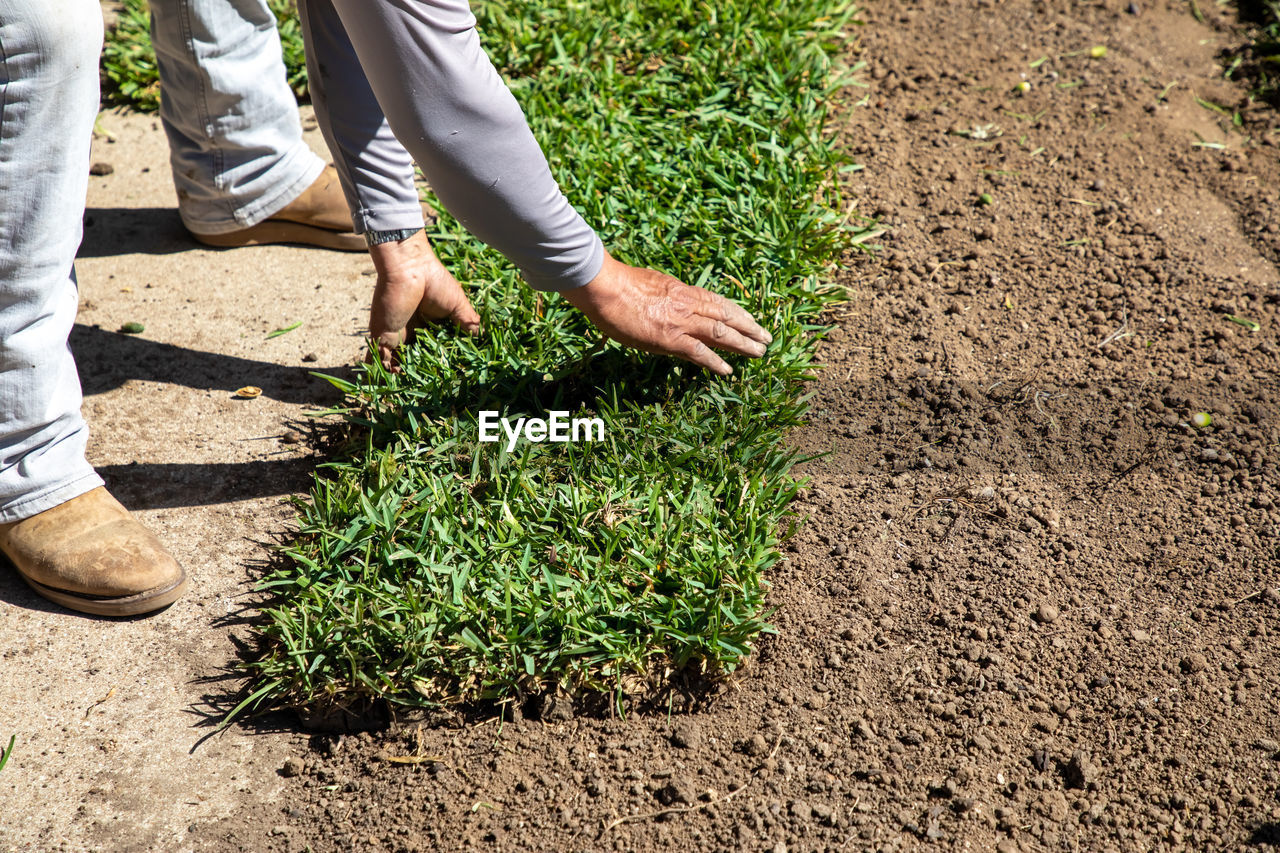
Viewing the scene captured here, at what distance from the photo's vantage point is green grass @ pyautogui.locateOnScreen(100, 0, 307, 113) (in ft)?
12.6

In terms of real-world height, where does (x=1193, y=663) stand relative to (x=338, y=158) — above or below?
below

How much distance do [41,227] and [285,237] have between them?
1.28m

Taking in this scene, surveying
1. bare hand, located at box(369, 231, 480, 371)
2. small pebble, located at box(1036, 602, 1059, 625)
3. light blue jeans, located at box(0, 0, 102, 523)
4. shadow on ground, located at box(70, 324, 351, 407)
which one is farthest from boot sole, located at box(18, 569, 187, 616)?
small pebble, located at box(1036, 602, 1059, 625)

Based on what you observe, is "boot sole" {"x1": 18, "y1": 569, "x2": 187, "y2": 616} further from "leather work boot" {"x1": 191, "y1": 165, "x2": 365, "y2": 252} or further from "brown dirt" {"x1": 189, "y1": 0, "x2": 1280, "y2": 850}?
"leather work boot" {"x1": 191, "y1": 165, "x2": 365, "y2": 252}

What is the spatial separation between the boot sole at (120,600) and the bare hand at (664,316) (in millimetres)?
1167

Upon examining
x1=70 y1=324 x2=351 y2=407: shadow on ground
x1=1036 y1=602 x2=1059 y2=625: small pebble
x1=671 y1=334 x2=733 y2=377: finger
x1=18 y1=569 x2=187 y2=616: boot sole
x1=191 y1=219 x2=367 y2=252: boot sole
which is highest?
x1=671 y1=334 x2=733 y2=377: finger

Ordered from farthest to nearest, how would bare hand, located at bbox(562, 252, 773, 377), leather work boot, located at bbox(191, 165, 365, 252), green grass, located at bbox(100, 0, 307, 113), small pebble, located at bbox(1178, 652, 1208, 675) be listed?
1. green grass, located at bbox(100, 0, 307, 113)
2. leather work boot, located at bbox(191, 165, 365, 252)
3. bare hand, located at bbox(562, 252, 773, 377)
4. small pebble, located at bbox(1178, 652, 1208, 675)

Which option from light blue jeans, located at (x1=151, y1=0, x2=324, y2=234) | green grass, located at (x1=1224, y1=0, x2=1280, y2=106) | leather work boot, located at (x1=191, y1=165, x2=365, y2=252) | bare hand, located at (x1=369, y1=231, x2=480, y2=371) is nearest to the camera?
bare hand, located at (x1=369, y1=231, x2=480, y2=371)

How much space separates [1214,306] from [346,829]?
8.87ft

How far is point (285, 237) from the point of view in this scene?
3.29 m

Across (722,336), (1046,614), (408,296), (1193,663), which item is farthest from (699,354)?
(1193,663)

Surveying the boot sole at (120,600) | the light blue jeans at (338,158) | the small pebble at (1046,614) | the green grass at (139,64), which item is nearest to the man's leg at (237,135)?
the light blue jeans at (338,158)

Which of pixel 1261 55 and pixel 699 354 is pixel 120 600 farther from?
pixel 1261 55

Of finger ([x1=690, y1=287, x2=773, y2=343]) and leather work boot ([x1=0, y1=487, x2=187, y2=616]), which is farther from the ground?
finger ([x1=690, y1=287, x2=773, y2=343])
